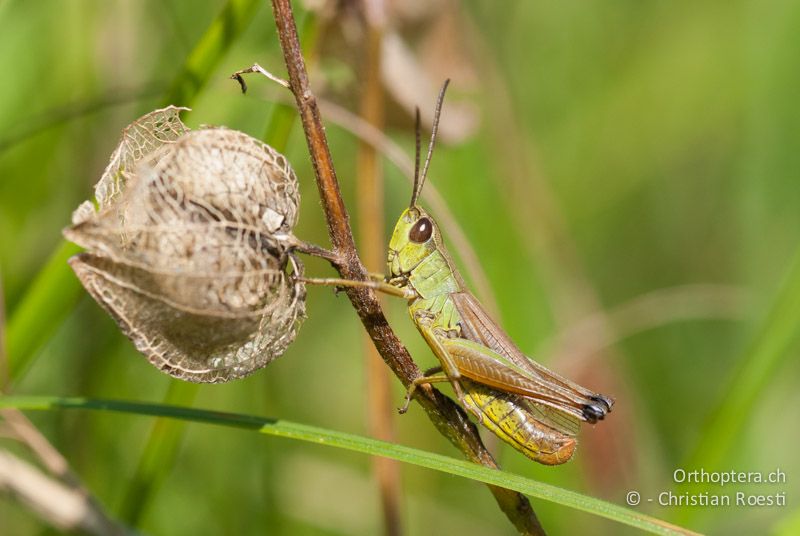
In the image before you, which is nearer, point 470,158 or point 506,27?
point 470,158

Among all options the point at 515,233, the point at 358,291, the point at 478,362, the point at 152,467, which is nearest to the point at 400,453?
the point at 358,291

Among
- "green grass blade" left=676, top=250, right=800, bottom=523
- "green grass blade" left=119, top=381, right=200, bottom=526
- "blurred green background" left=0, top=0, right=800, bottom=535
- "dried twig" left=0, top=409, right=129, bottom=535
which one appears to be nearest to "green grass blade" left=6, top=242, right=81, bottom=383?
"blurred green background" left=0, top=0, right=800, bottom=535

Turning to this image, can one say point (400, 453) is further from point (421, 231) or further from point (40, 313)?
point (40, 313)

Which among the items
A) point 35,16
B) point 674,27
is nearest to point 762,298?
point 674,27

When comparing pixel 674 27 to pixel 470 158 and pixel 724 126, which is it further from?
pixel 470 158

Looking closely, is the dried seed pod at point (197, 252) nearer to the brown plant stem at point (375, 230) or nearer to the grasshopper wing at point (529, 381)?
the grasshopper wing at point (529, 381)

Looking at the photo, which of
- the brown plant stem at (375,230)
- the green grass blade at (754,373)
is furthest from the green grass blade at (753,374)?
the brown plant stem at (375,230)

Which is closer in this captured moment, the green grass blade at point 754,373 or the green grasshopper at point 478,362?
the green grasshopper at point 478,362
